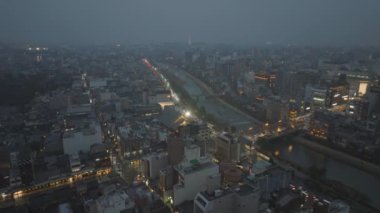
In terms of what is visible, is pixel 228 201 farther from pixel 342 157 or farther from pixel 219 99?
pixel 219 99

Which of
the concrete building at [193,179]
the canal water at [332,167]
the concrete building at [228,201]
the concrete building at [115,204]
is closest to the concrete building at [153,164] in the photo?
the concrete building at [193,179]

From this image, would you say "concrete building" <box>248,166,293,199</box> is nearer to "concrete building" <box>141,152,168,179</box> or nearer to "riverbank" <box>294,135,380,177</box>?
"concrete building" <box>141,152,168,179</box>

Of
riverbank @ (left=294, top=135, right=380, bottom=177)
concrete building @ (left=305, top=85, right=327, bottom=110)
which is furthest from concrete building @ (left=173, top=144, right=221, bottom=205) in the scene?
concrete building @ (left=305, top=85, right=327, bottom=110)

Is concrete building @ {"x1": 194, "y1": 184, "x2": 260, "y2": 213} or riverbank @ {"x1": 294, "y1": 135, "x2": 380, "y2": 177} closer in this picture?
concrete building @ {"x1": 194, "y1": 184, "x2": 260, "y2": 213}

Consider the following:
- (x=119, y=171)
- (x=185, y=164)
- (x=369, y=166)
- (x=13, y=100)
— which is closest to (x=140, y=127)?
(x=119, y=171)

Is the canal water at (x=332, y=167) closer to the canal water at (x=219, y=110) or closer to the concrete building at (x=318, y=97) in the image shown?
the canal water at (x=219, y=110)

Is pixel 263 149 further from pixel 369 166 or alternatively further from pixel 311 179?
pixel 369 166

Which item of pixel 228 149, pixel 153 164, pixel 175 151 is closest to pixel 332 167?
pixel 228 149
